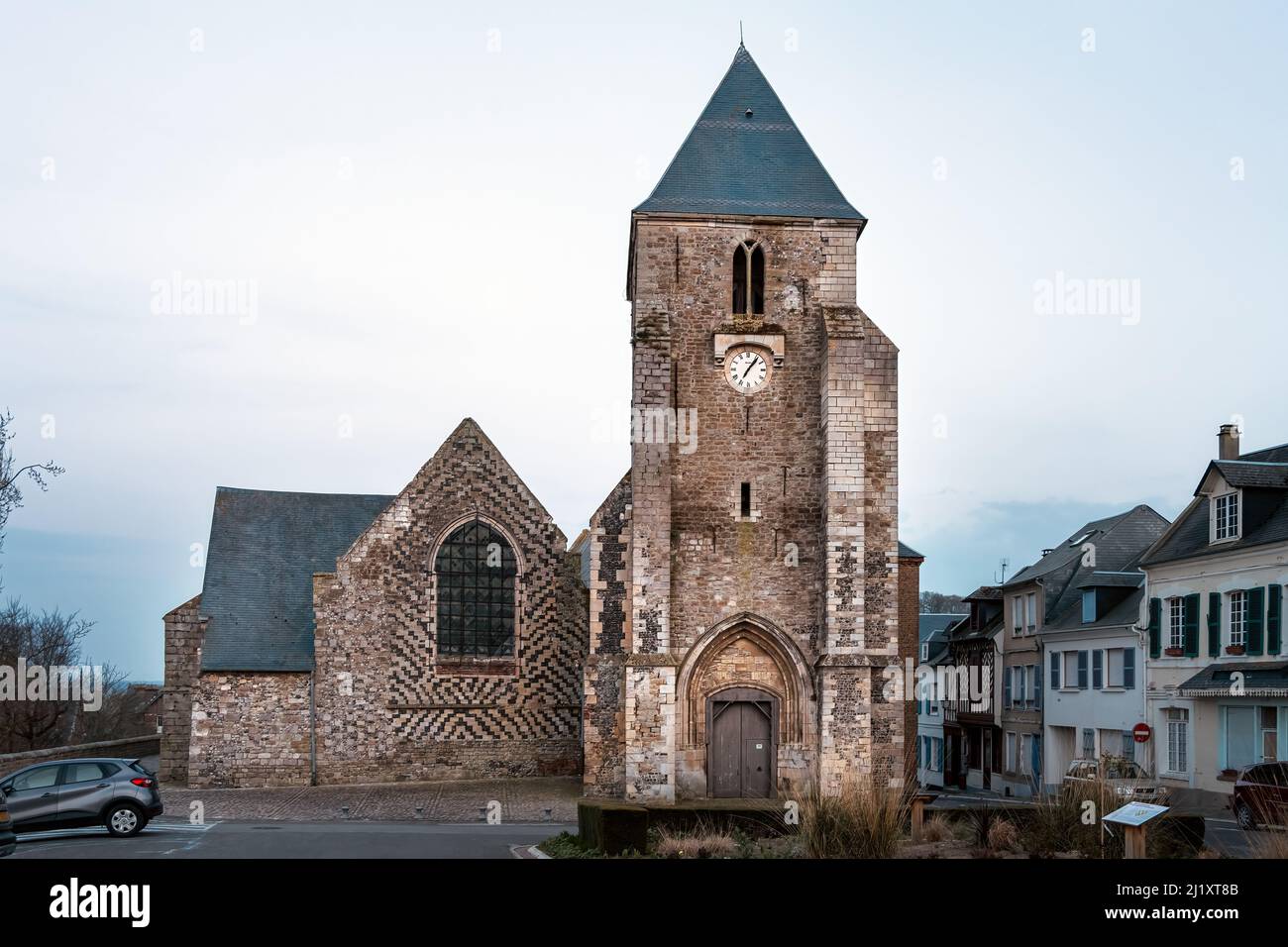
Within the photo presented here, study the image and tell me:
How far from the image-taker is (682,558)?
25.4 meters

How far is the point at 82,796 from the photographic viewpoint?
1923 cm

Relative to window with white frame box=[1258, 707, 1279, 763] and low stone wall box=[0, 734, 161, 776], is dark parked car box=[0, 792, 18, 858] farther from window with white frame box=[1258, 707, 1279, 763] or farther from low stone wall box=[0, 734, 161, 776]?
window with white frame box=[1258, 707, 1279, 763]

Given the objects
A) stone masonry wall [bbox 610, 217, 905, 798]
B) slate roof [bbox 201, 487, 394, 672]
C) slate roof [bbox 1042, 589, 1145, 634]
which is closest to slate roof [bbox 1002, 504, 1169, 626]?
slate roof [bbox 1042, 589, 1145, 634]

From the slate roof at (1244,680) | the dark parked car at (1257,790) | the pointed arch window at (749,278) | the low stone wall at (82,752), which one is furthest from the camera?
the low stone wall at (82,752)

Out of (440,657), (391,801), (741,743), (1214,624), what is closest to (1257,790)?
(1214,624)

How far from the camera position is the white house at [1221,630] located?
26.7m

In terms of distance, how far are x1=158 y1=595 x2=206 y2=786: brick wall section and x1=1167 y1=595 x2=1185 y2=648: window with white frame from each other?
2276 centimetres

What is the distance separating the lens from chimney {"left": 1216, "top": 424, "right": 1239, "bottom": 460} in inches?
1320

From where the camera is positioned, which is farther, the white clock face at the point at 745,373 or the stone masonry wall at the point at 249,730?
the stone masonry wall at the point at 249,730

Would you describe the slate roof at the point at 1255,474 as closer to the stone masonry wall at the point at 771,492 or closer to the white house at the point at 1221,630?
the white house at the point at 1221,630

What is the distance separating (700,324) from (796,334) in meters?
1.93

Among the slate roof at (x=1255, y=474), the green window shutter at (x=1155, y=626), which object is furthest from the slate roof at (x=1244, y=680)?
the slate roof at (x=1255, y=474)

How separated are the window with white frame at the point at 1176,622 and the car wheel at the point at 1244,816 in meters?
8.84
